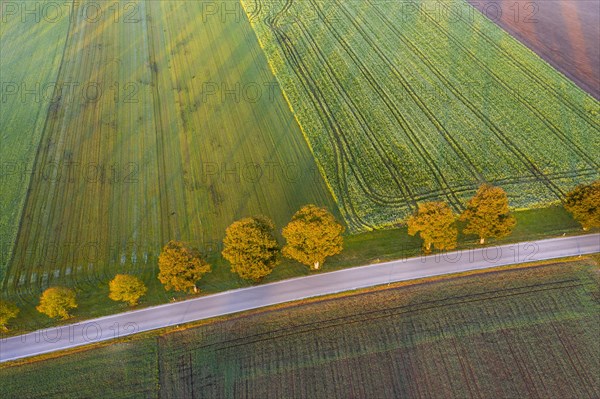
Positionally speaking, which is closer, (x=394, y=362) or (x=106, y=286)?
(x=394, y=362)

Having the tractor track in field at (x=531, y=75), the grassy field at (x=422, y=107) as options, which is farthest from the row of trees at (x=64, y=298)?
the tractor track in field at (x=531, y=75)

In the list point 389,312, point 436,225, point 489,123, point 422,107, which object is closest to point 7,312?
point 389,312

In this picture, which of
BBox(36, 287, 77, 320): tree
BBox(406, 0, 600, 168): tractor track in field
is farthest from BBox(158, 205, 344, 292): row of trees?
BBox(406, 0, 600, 168): tractor track in field

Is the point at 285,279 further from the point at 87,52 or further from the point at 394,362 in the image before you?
the point at 87,52

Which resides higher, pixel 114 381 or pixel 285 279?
pixel 285 279

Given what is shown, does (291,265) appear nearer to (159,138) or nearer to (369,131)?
(369,131)

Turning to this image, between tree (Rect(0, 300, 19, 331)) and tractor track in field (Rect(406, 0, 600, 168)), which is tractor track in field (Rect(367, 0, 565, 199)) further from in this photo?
tree (Rect(0, 300, 19, 331))

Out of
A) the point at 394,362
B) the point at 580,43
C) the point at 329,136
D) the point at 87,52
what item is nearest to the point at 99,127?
the point at 87,52

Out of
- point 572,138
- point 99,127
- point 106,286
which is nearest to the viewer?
point 106,286
